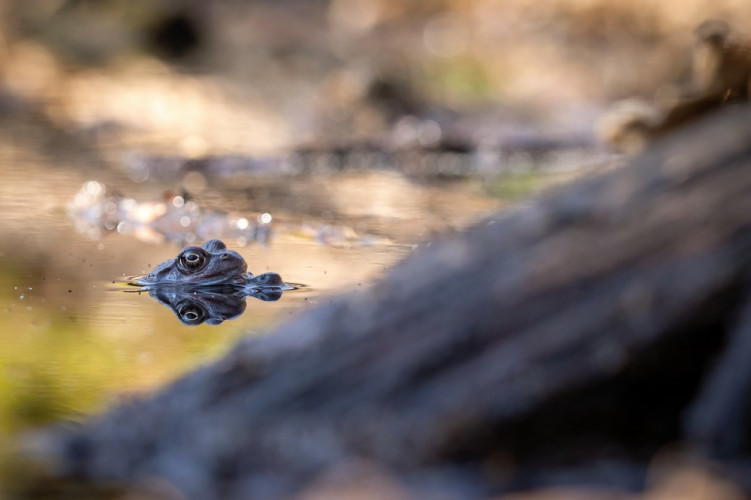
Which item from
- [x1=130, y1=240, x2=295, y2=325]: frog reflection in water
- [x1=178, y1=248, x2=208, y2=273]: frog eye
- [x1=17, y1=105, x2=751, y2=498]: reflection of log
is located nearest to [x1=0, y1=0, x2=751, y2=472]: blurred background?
[x1=130, y1=240, x2=295, y2=325]: frog reflection in water

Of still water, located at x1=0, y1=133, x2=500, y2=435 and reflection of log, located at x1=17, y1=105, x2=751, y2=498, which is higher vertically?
still water, located at x1=0, y1=133, x2=500, y2=435

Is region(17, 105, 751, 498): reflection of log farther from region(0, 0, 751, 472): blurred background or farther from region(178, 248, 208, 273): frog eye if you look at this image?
region(178, 248, 208, 273): frog eye

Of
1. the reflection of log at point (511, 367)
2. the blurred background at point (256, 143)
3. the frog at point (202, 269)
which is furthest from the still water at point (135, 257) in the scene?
the reflection of log at point (511, 367)

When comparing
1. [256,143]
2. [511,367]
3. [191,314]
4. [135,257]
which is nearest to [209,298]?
[191,314]

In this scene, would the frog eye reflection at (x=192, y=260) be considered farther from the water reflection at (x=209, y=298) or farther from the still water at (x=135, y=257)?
the still water at (x=135, y=257)

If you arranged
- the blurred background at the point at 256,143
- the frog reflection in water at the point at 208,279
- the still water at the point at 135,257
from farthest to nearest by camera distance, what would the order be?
the frog reflection in water at the point at 208,279
the blurred background at the point at 256,143
the still water at the point at 135,257
